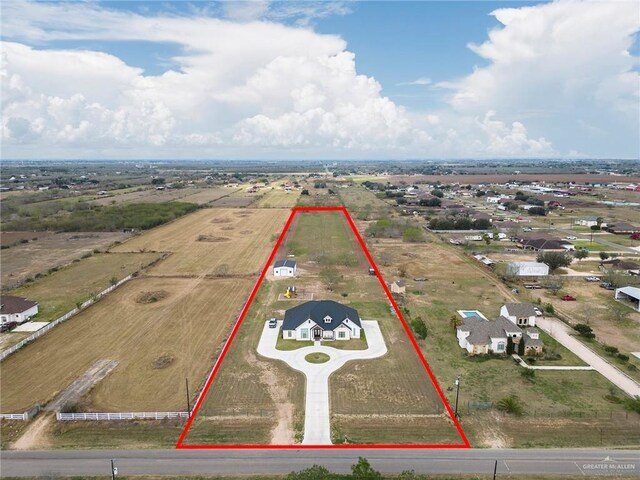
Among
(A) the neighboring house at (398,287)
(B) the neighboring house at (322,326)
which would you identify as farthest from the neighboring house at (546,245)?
(B) the neighboring house at (322,326)

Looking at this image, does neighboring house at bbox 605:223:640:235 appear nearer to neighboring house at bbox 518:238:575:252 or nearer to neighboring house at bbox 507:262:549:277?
neighboring house at bbox 518:238:575:252

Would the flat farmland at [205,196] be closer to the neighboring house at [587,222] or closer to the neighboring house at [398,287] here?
the neighboring house at [398,287]

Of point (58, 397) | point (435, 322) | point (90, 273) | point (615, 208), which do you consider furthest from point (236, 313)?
point (615, 208)

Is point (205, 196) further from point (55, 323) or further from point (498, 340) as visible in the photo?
point (498, 340)

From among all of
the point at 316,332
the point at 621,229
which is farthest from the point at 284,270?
the point at 621,229

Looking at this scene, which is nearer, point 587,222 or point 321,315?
point 321,315

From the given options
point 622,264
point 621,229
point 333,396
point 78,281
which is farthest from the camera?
point 621,229

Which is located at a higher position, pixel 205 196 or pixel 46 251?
pixel 205 196
